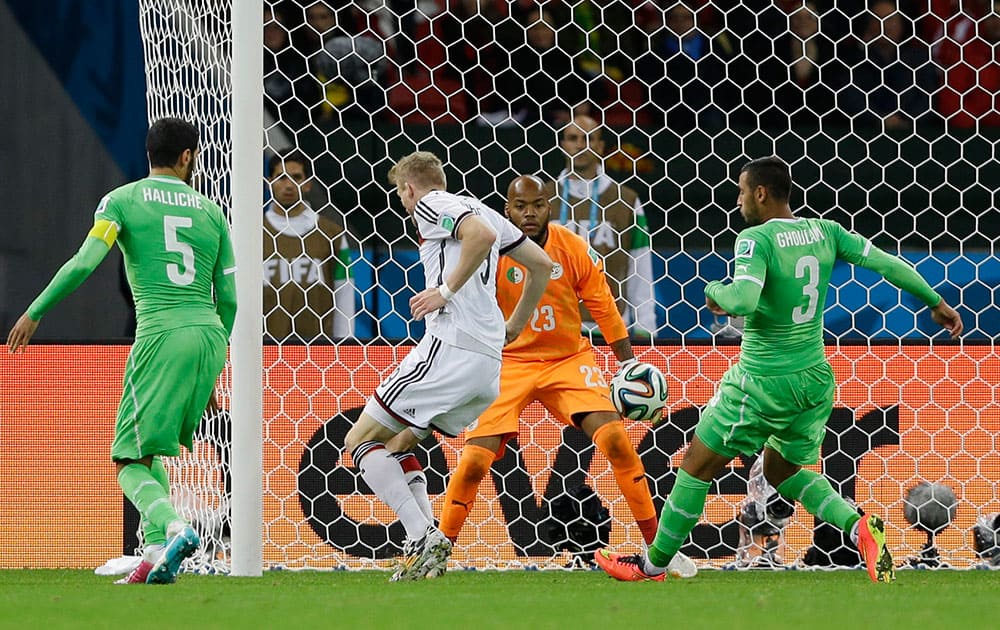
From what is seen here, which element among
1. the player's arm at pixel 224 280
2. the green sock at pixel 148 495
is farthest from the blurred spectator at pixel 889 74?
the green sock at pixel 148 495

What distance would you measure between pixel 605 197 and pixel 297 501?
242 cm

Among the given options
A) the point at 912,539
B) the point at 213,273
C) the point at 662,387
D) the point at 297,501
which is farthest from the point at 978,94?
the point at 213,273

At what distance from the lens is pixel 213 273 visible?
228 inches

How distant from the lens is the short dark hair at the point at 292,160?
8655mm

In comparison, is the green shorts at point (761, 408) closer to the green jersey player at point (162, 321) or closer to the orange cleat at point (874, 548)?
the orange cleat at point (874, 548)

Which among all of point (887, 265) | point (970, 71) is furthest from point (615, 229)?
point (970, 71)

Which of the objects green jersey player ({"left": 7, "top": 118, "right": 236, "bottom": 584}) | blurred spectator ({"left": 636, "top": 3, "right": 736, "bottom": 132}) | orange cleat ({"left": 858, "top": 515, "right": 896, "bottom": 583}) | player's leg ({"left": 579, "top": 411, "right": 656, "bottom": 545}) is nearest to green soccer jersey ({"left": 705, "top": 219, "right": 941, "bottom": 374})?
orange cleat ({"left": 858, "top": 515, "right": 896, "bottom": 583})

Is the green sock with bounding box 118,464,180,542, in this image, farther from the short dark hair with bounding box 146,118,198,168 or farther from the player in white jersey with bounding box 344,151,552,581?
the short dark hair with bounding box 146,118,198,168

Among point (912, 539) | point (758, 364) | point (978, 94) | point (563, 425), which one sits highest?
point (978, 94)

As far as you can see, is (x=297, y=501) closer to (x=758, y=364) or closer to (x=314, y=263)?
(x=314, y=263)

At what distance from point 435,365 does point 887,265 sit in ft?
5.84

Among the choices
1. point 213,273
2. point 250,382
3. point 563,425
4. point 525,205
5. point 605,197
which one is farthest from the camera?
point 605,197

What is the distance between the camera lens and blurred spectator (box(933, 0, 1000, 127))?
9.58 meters

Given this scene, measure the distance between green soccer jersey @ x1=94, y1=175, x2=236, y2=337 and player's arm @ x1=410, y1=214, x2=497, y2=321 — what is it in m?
0.79
